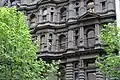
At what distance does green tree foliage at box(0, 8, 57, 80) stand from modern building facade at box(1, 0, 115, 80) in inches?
369

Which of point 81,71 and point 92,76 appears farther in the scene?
point 81,71

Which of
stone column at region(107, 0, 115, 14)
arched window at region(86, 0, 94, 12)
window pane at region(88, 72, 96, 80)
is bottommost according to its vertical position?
window pane at region(88, 72, 96, 80)

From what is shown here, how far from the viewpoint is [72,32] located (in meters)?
31.2

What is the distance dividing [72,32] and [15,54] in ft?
43.7

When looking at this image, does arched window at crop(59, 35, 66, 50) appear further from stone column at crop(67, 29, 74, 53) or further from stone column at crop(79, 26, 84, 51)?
stone column at crop(79, 26, 84, 51)

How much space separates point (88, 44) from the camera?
2966 cm

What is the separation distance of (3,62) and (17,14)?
5.75 metres

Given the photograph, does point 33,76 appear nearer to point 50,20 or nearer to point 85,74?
point 85,74

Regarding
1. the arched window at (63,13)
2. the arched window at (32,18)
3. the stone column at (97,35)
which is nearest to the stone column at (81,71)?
the stone column at (97,35)

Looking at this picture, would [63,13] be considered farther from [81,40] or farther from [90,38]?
[90,38]

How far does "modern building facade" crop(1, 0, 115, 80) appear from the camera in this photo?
2892cm

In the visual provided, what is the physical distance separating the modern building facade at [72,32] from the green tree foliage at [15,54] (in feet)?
30.8

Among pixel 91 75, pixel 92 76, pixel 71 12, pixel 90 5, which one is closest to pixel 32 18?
pixel 71 12

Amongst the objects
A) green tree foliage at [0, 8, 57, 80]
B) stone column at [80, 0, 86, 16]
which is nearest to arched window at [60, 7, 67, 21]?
stone column at [80, 0, 86, 16]
